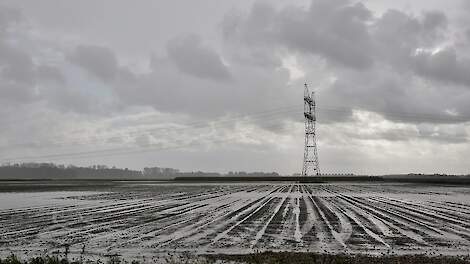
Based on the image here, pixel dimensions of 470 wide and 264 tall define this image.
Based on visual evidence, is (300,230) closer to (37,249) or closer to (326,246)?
(326,246)

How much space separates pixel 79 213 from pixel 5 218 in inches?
182

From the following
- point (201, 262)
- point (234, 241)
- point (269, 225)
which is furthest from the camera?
point (269, 225)

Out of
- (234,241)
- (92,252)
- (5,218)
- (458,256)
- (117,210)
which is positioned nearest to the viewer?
(458,256)

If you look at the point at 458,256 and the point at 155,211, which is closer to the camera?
the point at 458,256

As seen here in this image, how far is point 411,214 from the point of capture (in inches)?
1239

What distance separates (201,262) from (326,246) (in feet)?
17.9

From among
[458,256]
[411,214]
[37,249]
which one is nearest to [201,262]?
[37,249]

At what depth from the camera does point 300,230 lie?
22688 millimetres

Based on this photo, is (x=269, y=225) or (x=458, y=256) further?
(x=269, y=225)

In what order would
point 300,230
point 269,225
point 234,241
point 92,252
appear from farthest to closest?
point 269,225 < point 300,230 < point 234,241 < point 92,252

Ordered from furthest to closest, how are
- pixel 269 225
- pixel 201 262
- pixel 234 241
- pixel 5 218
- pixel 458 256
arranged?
pixel 5 218 < pixel 269 225 < pixel 234 241 < pixel 458 256 < pixel 201 262

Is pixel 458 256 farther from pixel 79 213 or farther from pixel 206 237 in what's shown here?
pixel 79 213

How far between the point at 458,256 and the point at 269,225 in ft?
33.4

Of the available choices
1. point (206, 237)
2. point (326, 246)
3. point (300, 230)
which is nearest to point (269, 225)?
point (300, 230)
